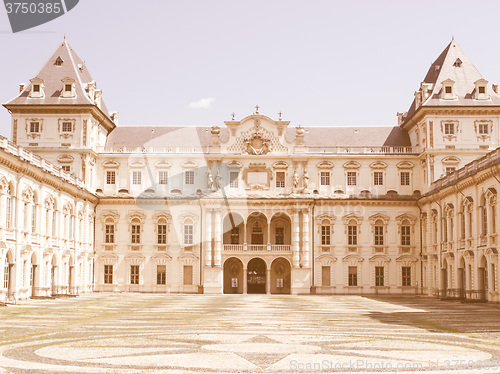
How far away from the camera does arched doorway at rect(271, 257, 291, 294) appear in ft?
238

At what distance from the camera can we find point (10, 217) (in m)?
46.9

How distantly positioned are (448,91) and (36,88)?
39.2 meters

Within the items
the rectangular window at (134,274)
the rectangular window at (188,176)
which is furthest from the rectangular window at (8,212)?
the rectangular window at (188,176)

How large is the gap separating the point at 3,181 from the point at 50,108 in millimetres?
24024

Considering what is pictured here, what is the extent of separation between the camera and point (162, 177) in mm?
72812

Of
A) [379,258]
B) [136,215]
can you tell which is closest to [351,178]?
[379,258]

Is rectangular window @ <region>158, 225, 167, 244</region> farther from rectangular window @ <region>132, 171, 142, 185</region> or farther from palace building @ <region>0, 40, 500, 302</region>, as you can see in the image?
rectangular window @ <region>132, 171, 142, 185</region>

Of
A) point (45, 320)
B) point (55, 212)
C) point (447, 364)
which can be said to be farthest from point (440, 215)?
point (447, 364)

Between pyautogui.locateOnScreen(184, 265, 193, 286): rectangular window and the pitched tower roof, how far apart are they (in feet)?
58.1

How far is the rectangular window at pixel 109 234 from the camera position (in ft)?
235

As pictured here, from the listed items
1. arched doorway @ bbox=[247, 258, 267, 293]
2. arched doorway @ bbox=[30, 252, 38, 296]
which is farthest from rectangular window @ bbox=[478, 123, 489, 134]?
arched doorway @ bbox=[30, 252, 38, 296]

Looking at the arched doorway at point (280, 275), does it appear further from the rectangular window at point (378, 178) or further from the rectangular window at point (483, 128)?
the rectangular window at point (483, 128)

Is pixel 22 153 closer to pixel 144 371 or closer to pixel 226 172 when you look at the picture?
pixel 226 172

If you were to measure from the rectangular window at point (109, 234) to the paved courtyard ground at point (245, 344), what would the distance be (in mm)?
39288
